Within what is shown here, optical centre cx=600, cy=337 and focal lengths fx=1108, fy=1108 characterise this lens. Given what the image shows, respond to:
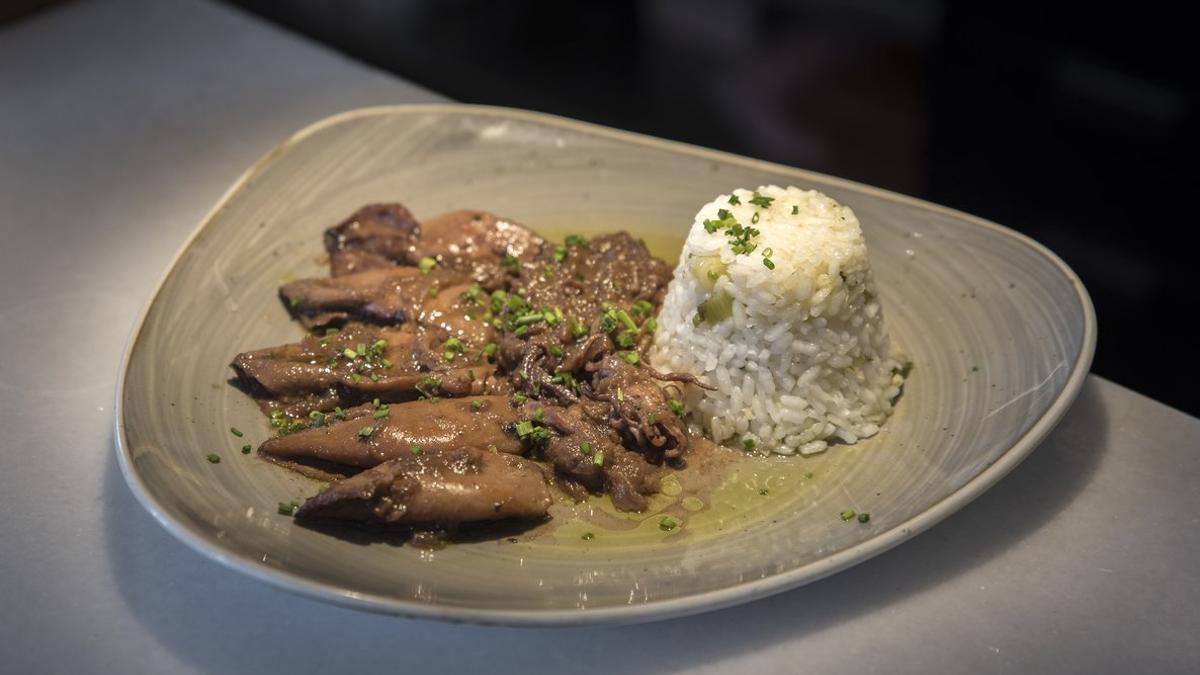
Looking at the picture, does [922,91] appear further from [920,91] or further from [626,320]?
[626,320]

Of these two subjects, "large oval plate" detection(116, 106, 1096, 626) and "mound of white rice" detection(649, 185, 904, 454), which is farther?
"mound of white rice" detection(649, 185, 904, 454)

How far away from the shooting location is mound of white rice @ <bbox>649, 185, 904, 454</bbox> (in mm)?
3879

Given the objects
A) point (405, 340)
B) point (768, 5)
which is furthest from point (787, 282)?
point (768, 5)

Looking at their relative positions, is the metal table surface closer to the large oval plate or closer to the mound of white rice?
the large oval plate

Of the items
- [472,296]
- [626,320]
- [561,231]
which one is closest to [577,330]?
[626,320]

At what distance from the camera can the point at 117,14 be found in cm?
695

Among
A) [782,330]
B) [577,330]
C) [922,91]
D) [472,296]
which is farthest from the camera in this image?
[922,91]

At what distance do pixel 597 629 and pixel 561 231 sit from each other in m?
2.21

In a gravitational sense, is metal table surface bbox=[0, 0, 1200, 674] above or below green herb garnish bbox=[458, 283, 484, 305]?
below

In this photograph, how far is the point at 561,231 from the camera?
16.5 ft

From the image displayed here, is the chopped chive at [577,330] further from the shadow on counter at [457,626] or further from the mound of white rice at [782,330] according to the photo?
the shadow on counter at [457,626]

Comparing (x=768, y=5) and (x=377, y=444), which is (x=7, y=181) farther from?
(x=768, y=5)

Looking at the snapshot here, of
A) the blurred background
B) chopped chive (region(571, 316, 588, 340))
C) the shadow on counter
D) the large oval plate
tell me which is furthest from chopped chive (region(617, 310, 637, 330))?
the blurred background

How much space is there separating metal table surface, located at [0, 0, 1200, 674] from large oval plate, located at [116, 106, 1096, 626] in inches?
7.7
